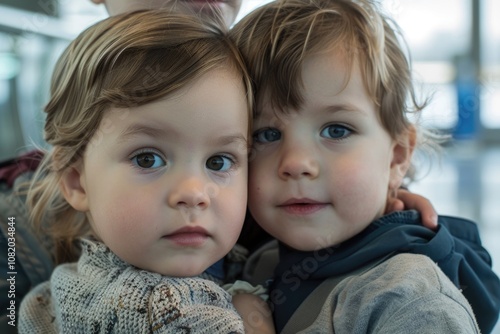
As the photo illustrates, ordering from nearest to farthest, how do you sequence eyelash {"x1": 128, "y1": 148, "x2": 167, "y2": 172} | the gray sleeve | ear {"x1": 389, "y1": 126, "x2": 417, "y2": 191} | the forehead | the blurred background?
the gray sleeve, eyelash {"x1": 128, "y1": 148, "x2": 167, "y2": 172}, the forehead, ear {"x1": 389, "y1": 126, "x2": 417, "y2": 191}, the blurred background

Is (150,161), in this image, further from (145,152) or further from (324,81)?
(324,81)

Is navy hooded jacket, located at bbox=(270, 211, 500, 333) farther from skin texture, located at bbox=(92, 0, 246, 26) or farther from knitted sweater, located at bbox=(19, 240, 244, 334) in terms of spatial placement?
skin texture, located at bbox=(92, 0, 246, 26)

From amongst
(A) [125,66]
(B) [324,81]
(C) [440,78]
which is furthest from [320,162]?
(C) [440,78]

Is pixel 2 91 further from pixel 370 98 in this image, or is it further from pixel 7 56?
pixel 370 98

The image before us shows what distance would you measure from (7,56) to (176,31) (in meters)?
2.85

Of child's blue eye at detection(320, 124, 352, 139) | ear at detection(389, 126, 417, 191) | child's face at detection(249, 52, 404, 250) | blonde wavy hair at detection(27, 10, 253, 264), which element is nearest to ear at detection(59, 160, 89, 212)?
blonde wavy hair at detection(27, 10, 253, 264)

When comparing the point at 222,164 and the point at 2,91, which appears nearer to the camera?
the point at 222,164

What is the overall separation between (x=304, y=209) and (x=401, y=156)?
26cm

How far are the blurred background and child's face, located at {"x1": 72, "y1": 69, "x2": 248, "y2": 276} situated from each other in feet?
1.31

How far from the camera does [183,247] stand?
39.5 inches

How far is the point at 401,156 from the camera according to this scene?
125 centimetres

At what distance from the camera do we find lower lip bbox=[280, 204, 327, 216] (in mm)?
1110

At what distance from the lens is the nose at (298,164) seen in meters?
1.07

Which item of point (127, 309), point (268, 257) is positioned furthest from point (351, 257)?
point (127, 309)
